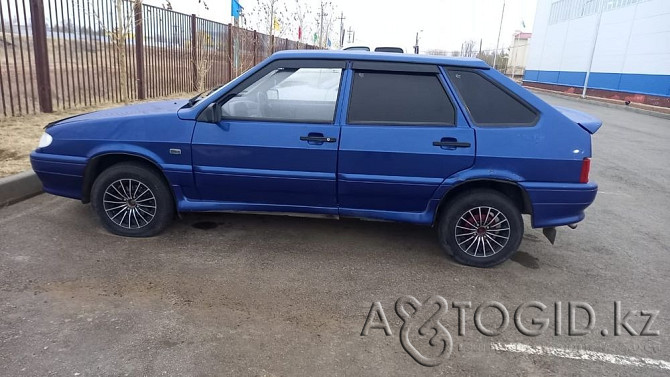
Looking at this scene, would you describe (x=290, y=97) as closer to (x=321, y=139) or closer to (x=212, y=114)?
(x=321, y=139)

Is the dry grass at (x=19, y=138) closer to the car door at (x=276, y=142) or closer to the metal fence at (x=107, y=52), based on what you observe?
the metal fence at (x=107, y=52)

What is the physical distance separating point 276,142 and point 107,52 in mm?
8429

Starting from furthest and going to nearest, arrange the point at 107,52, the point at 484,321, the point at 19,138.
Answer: the point at 107,52 < the point at 19,138 < the point at 484,321

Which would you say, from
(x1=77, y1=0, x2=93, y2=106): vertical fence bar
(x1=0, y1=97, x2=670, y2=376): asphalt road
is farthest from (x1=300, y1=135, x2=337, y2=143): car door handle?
(x1=77, y1=0, x2=93, y2=106): vertical fence bar

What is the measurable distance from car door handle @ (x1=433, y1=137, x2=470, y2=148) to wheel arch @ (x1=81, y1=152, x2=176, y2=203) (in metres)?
2.33

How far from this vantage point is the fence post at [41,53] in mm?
7773

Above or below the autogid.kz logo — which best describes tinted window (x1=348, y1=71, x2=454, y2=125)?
above

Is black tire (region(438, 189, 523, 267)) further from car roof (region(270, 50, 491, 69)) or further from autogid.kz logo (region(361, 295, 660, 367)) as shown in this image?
car roof (region(270, 50, 491, 69))

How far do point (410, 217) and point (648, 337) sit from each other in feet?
6.11

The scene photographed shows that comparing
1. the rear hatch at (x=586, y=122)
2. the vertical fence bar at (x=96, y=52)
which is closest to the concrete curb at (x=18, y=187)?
the vertical fence bar at (x=96, y=52)

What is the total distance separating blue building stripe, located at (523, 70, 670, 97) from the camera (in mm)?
24031

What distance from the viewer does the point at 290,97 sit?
13.6 feet

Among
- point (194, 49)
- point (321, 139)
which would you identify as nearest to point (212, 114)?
point (321, 139)

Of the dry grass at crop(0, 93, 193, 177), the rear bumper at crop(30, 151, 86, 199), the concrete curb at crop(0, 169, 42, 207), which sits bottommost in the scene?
the concrete curb at crop(0, 169, 42, 207)
